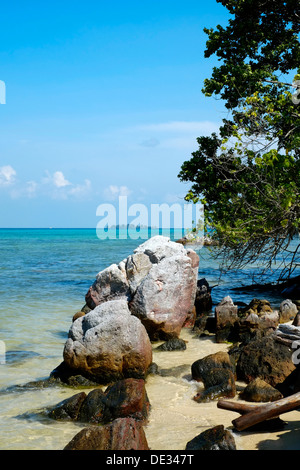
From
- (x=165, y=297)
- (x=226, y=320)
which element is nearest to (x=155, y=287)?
(x=165, y=297)

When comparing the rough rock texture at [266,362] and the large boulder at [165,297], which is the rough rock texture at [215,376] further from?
the large boulder at [165,297]

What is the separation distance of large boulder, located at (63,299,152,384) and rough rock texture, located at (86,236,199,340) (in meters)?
2.89

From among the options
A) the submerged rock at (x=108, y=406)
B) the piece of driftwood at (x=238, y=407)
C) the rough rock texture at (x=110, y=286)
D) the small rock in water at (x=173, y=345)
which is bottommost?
the small rock in water at (x=173, y=345)

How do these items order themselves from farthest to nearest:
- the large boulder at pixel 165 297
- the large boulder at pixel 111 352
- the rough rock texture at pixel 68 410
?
the large boulder at pixel 165 297, the large boulder at pixel 111 352, the rough rock texture at pixel 68 410

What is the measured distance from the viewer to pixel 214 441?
19.3ft

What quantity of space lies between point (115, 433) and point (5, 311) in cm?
1185

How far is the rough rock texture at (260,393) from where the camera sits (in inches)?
299

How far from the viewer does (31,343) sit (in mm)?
12336

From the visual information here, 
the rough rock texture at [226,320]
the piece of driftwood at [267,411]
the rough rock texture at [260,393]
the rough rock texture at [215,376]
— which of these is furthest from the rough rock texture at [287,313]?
the piece of driftwood at [267,411]

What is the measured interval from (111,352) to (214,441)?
3.60 metres

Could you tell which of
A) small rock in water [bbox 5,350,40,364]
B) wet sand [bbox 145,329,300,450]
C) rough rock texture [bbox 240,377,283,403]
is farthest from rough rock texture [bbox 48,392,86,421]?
small rock in water [bbox 5,350,40,364]

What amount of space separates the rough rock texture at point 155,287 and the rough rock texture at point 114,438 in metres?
6.20

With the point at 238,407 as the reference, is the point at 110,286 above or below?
above

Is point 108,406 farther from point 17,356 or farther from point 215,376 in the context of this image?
point 17,356
